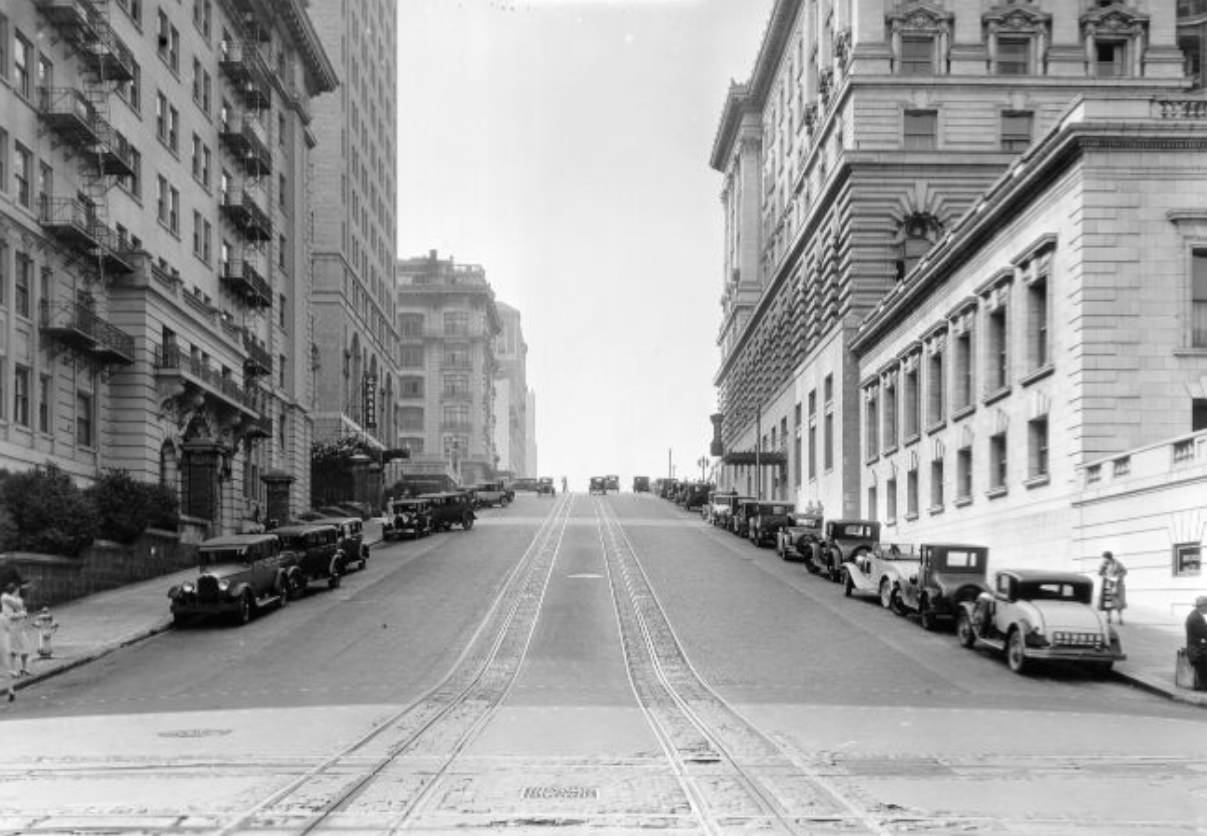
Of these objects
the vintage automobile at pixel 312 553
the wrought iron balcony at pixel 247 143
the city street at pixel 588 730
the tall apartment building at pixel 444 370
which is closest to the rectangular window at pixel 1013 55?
the wrought iron balcony at pixel 247 143

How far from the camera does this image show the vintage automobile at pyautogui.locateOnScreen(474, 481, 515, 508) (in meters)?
98.1

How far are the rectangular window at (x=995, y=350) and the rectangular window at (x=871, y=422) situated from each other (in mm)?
18816

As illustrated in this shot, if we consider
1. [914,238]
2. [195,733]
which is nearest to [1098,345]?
[195,733]

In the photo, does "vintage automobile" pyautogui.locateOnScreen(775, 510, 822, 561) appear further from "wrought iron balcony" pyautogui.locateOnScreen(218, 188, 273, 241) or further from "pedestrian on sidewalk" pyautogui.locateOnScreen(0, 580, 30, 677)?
"wrought iron balcony" pyautogui.locateOnScreen(218, 188, 273, 241)

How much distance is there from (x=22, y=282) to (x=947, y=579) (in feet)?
90.5

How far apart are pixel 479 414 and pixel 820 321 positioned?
104808 millimetres

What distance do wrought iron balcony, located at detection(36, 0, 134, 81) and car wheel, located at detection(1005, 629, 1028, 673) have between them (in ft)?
110

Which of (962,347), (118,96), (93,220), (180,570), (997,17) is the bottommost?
(180,570)

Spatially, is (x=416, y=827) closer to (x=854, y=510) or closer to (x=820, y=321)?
(x=854, y=510)

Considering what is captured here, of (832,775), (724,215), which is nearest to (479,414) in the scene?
(724,215)

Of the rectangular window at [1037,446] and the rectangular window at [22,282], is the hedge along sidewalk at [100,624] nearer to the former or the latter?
the rectangular window at [22,282]

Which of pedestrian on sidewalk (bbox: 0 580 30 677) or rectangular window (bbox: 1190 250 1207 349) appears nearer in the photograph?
pedestrian on sidewalk (bbox: 0 580 30 677)

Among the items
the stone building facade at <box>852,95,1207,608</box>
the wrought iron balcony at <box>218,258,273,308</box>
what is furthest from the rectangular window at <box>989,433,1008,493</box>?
the wrought iron balcony at <box>218,258,273,308</box>

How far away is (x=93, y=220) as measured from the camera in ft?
155
